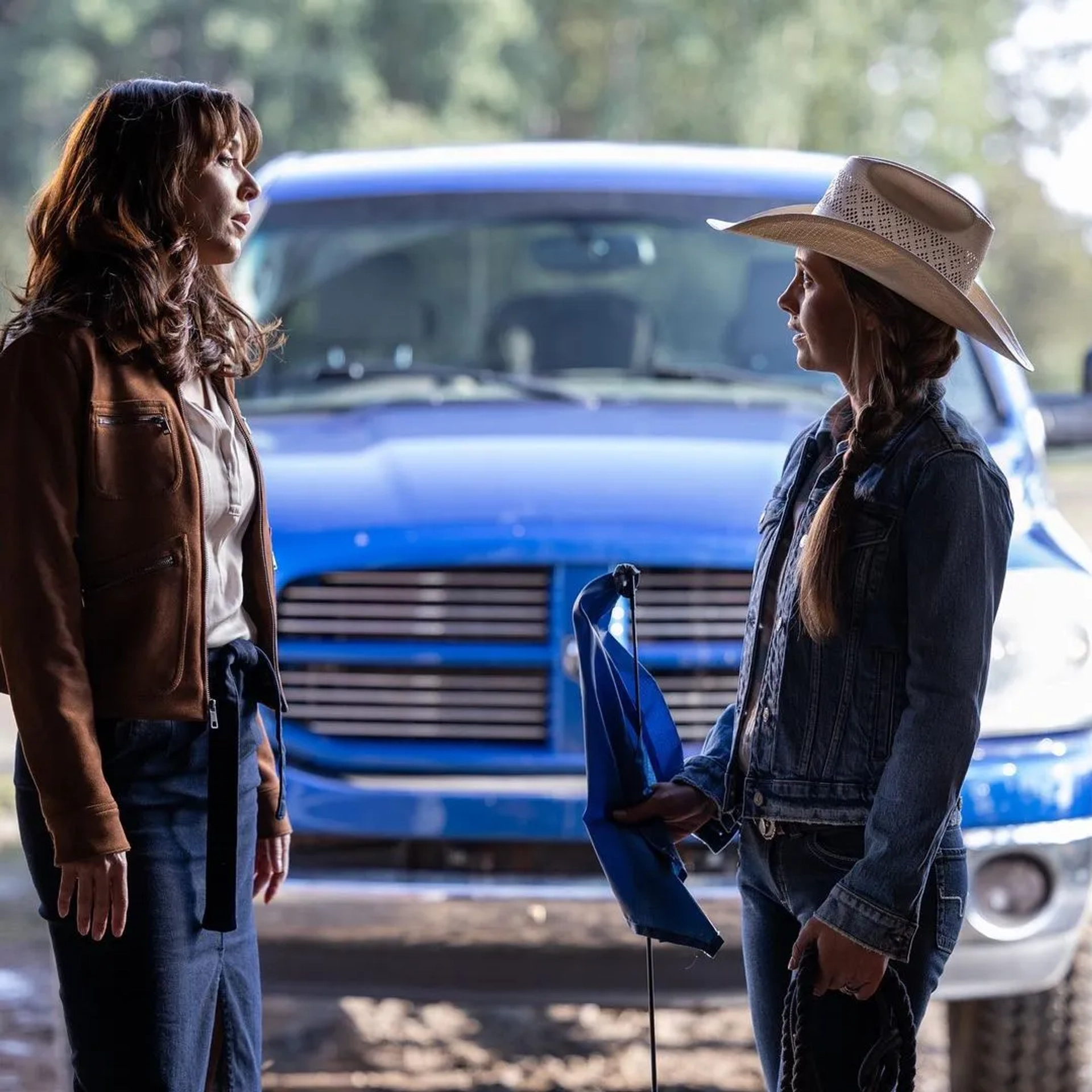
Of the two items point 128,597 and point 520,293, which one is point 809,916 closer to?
point 128,597

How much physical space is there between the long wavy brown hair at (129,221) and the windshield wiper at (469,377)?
219 cm

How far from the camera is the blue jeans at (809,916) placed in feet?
7.15

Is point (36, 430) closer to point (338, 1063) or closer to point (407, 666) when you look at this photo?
point (407, 666)

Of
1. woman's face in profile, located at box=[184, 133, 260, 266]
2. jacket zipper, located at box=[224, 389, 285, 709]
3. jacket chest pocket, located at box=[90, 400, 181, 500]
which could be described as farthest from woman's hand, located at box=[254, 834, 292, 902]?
woman's face in profile, located at box=[184, 133, 260, 266]

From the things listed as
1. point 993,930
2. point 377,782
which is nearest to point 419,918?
point 377,782

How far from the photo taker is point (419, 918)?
3.58 metres

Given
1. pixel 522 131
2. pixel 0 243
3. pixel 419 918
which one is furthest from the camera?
pixel 522 131

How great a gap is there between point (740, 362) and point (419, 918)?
1.97 meters

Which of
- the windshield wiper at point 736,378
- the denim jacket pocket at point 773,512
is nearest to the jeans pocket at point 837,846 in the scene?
the denim jacket pocket at point 773,512

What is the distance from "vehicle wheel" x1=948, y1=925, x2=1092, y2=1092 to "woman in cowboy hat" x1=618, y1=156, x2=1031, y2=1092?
176 cm

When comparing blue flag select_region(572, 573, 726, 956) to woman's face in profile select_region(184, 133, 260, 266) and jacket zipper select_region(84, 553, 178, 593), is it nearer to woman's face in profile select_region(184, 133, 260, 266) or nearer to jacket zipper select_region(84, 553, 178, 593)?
jacket zipper select_region(84, 553, 178, 593)

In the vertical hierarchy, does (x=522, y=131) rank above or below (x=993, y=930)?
above

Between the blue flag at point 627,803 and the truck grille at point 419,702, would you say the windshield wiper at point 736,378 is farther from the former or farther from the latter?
the blue flag at point 627,803

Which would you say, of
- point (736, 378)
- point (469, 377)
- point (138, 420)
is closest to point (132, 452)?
point (138, 420)
